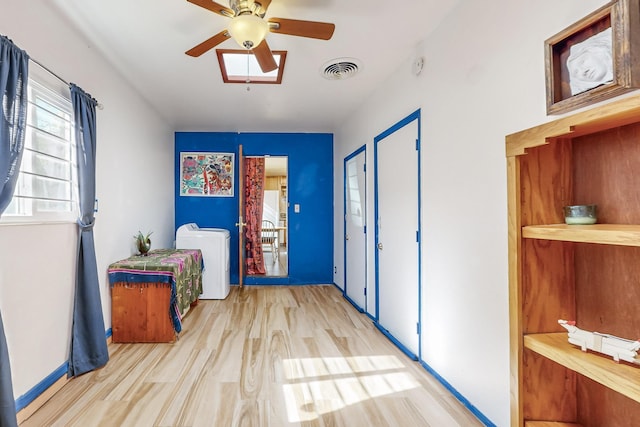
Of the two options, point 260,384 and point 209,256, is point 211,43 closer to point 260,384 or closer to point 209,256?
point 260,384

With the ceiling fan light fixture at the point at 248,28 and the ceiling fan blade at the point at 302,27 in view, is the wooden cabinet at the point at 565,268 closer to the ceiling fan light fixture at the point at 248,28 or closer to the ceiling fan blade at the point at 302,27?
the ceiling fan blade at the point at 302,27

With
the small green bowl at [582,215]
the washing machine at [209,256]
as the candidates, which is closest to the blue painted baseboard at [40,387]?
the washing machine at [209,256]

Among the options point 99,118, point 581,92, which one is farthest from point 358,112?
point 581,92

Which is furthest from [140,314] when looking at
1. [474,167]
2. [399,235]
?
[474,167]

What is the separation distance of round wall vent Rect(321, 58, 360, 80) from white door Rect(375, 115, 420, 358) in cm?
65

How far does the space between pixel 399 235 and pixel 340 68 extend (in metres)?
1.55

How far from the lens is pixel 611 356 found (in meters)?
0.90

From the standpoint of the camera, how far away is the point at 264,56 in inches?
85.3

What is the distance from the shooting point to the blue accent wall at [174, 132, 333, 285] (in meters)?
5.06

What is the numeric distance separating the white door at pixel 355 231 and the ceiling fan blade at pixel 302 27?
6.47 feet

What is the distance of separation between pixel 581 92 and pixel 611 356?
2.77 ft

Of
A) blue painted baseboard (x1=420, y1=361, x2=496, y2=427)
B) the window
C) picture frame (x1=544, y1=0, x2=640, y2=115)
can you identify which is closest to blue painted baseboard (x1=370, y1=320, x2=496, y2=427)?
blue painted baseboard (x1=420, y1=361, x2=496, y2=427)

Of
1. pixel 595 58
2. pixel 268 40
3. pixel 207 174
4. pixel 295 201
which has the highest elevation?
pixel 268 40

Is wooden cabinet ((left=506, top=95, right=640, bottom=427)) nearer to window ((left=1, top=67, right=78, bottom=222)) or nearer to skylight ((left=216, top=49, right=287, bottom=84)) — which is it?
skylight ((left=216, top=49, right=287, bottom=84))
